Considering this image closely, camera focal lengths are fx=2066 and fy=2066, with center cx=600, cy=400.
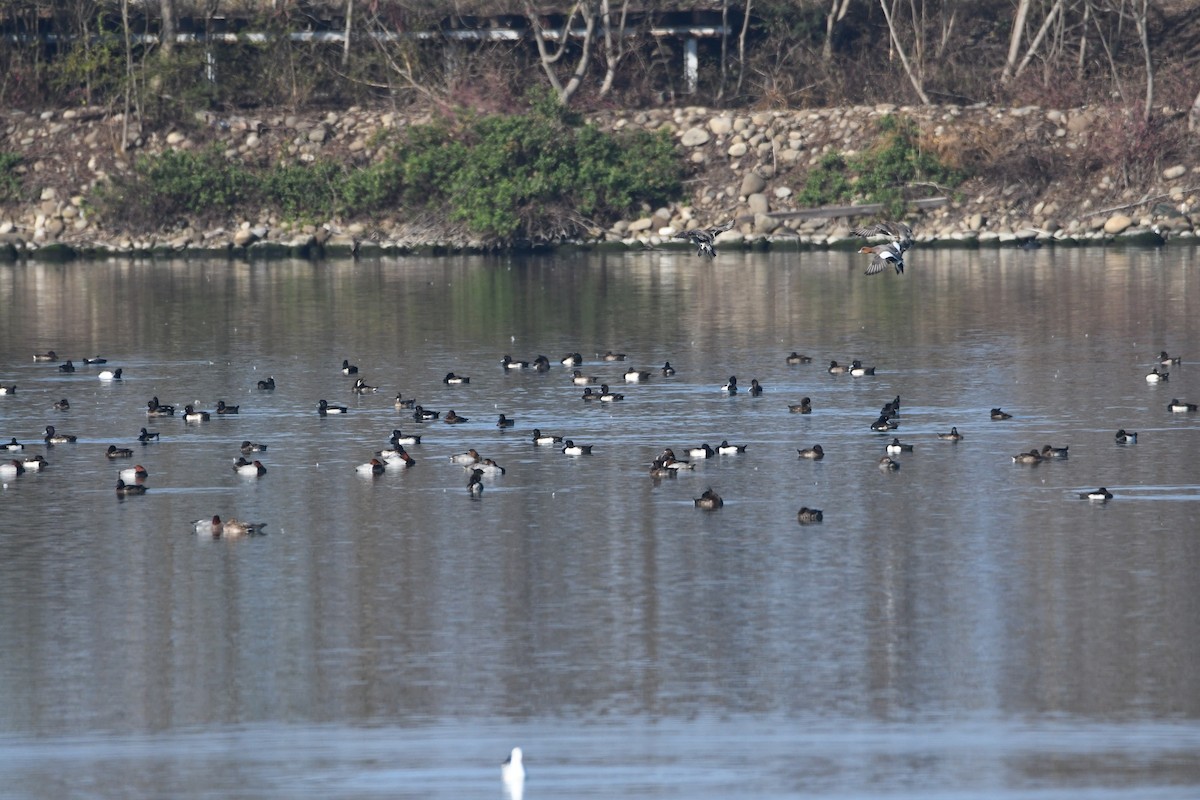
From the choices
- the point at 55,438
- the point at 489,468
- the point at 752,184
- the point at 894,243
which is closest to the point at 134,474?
the point at 55,438

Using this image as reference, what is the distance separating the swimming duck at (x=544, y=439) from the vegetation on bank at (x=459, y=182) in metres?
35.5

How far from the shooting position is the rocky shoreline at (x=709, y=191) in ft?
204

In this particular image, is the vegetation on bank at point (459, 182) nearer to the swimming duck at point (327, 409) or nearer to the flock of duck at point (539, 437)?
the flock of duck at point (539, 437)

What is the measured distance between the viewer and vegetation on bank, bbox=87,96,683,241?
209ft

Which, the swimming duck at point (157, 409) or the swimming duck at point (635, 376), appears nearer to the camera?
the swimming duck at point (157, 409)

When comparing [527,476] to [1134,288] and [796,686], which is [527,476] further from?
[1134,288]

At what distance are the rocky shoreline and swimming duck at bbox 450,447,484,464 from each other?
36.9 metres

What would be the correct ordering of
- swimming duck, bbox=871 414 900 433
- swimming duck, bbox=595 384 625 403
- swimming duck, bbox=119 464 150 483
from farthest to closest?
swimming duck, bbox=595 384 625 403, swimming duck, bbox=871 414 900 433, swimming duck, bbox=119 464 150 483

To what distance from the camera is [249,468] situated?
25859 mm

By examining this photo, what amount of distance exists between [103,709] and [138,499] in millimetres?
8523

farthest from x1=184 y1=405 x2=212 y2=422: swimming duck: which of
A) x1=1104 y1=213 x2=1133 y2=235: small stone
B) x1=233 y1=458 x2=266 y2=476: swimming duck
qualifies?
x1=1104 y1=213 x2=1133 y2=235: small stone

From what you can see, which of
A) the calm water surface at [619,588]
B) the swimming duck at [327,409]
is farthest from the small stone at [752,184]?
the swimming duck at [327,409]

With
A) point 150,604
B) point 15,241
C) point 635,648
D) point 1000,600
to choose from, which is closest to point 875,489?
point 1000,600

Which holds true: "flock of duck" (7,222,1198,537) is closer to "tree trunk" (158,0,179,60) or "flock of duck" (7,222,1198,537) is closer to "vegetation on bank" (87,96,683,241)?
"vegetation on bank" (87,96,683,241)
